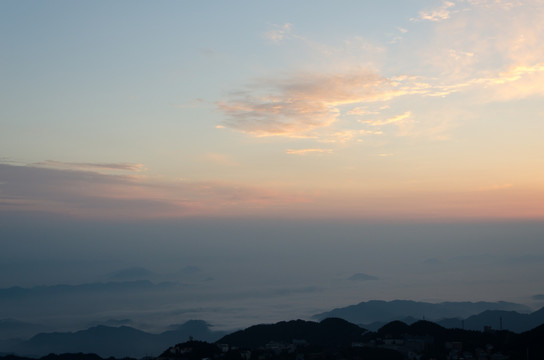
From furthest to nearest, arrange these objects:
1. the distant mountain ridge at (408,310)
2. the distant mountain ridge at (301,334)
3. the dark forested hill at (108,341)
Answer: the distant mountain ridge at (408,310)
the dark forested hill at (108,341)
the distant mountain ridge at (301,334)

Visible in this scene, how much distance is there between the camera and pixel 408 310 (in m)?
106

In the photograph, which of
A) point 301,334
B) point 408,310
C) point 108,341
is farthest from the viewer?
point 408,310

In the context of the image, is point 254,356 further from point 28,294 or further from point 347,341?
point 28,294

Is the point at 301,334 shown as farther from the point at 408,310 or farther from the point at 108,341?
the point at 408,310

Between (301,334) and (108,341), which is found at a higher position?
(301,334)

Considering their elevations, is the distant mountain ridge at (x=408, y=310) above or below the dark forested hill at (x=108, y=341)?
above

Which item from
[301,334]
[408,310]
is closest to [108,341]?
[301,334]

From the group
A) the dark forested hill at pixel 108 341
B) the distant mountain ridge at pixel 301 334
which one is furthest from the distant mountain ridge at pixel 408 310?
the distant mountain ridge at pixel 301 334

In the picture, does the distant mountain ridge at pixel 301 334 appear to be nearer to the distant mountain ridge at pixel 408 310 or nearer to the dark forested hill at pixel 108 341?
the dark forested hill at pixel 108 341

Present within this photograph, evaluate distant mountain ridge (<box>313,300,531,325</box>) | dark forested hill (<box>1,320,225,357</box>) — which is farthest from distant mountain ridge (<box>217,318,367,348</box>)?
distant mountain ridge (<box>313,300,531,325</box>)

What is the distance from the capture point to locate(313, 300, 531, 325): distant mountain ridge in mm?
99738

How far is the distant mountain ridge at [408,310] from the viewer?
99.7m

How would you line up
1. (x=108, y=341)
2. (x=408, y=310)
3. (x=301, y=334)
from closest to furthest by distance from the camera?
(x=301, y=334) < (x=108, y=341) < (x=408, y=310)

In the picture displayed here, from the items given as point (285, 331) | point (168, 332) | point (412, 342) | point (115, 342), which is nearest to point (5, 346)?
point (115, 342)
